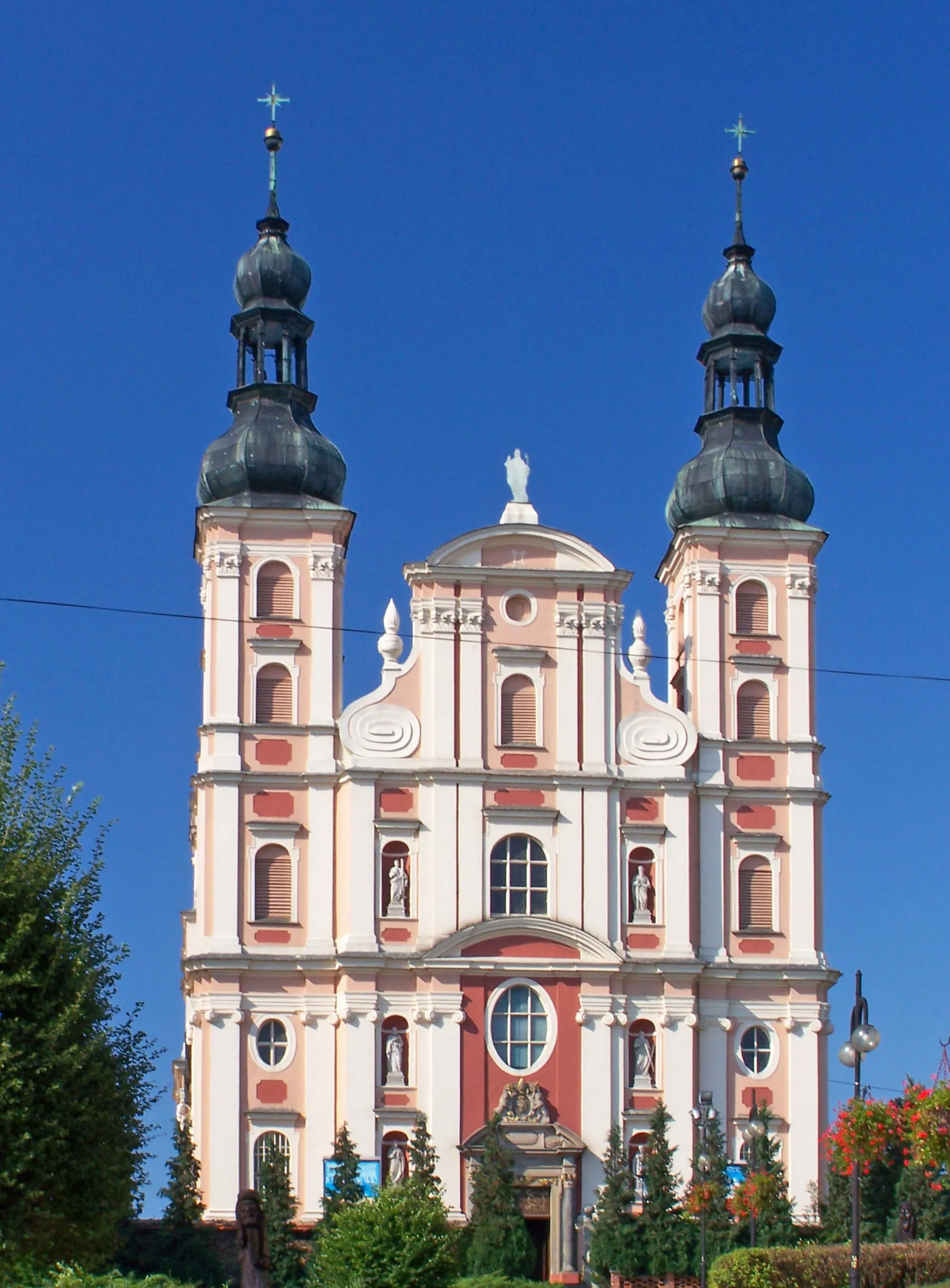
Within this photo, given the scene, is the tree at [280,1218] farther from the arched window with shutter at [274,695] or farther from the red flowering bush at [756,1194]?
the arched window with shutter at [274,695]

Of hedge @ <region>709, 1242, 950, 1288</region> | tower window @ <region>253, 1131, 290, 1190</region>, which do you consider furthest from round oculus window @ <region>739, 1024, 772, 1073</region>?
hedge @ <region>709, 1242, 950, 1288</region>

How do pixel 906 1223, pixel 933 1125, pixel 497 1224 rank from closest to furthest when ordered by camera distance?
1. pixel 933 1125
2. pixel 906 1223
3. pixel 497 1224

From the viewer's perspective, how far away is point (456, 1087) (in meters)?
53.0

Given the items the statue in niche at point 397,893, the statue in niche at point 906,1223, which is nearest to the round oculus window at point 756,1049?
the statue in niche at point 397,893

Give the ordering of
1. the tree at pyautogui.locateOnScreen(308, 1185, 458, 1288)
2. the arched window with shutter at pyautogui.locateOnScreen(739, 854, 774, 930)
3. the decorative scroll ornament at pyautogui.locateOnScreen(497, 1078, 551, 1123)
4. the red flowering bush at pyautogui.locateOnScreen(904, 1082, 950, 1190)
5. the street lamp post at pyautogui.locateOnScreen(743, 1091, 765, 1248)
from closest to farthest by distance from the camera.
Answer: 1. the red flowering bush at pyautogui.locateOnScreen(904, 1082, 950, 1190)
2. the tree at pyautogui.locateOnScreen(308, 1185, 458, 1288)
3. the street lamp post at pyautogui.locateOnScreen(743, 1091, 765, 1248)
4. the decorative scroll ornament at pyautogui.locateOnScreen(497, 1078, 551, 1123)
5. the arched window with shutter at pyautogui.locateOnScreen(739, 854, 774, 930)

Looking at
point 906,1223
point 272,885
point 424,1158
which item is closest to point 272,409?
point 272,885

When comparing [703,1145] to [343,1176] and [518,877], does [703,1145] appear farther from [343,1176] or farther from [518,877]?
[343,1176]

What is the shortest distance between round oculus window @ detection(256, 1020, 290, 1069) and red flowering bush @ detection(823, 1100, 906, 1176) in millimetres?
21283

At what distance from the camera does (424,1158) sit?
167 ft

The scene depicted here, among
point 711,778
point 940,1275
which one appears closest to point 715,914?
point 711,778

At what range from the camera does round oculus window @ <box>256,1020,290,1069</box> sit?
53.4 m

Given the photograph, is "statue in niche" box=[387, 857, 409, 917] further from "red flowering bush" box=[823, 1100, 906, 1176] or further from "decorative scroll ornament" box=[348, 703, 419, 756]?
"red flowering bush" box=[823, 1100, 906, 1176]

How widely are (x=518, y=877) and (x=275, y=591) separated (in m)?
7.97

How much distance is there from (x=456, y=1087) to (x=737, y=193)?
22.0 meters
